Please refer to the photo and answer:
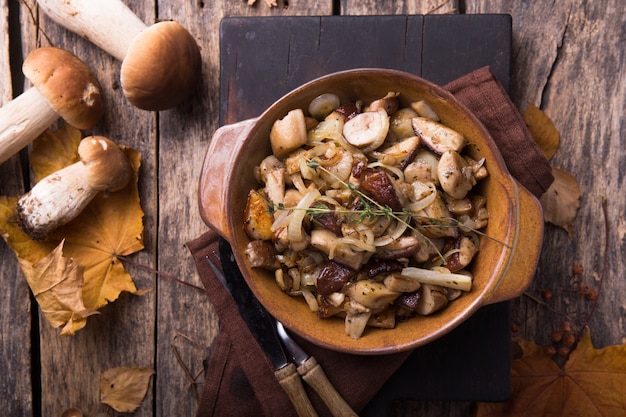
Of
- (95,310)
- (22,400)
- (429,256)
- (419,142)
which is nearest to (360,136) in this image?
(419,142)

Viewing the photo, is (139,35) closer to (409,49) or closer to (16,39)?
A: (16,39)

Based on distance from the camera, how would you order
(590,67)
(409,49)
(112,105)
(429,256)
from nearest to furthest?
(429,256), (409,49), (590,67), (112,105)

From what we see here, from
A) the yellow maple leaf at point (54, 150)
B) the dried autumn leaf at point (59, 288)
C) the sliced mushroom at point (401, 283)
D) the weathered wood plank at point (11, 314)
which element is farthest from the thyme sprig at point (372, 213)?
the weathered wood plank at point (11, 314)

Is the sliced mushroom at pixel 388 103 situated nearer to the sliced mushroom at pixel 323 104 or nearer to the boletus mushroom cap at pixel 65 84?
the sliced mushroom at pixel 323 104

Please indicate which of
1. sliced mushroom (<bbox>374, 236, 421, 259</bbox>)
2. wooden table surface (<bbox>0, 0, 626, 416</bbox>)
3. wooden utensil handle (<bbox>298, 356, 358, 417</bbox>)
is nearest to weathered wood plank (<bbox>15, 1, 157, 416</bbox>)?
wooden table surface (<bbox>0, 0, 626, 416</bbox>)

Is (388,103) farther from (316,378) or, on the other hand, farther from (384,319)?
(316,378)
